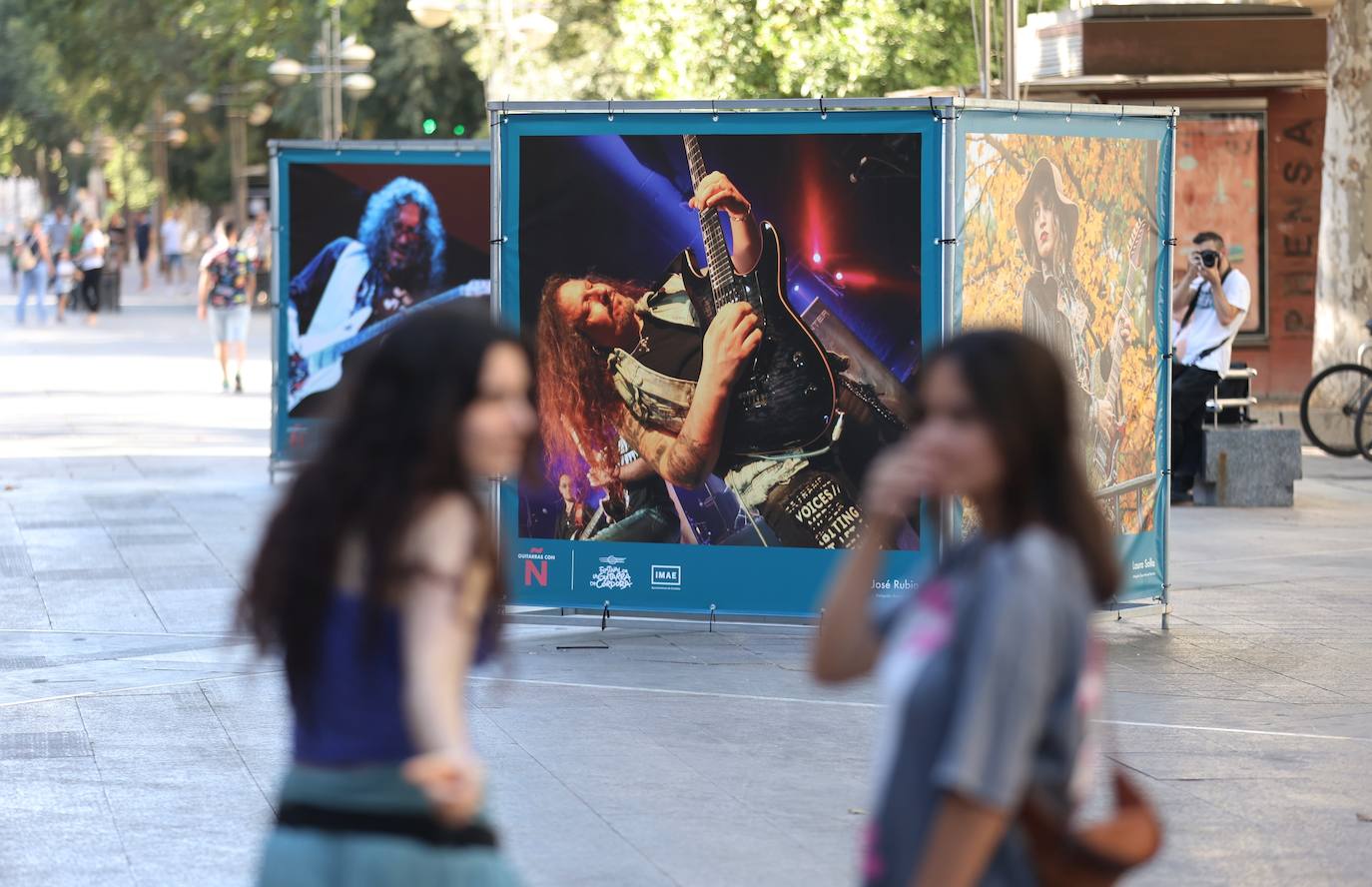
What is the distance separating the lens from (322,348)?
50.8 feet

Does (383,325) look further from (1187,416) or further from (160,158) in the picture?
(160,158)

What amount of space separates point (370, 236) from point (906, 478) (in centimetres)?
1255

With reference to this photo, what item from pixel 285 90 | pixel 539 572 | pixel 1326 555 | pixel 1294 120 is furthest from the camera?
pixel 285 90

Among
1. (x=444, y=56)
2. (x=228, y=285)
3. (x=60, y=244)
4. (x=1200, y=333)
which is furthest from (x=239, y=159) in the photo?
(x=1200, y=333)

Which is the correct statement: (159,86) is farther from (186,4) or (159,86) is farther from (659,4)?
(659,4)

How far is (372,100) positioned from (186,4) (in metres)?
4.38

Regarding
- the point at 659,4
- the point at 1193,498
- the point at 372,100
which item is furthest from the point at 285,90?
the point at 1193,498

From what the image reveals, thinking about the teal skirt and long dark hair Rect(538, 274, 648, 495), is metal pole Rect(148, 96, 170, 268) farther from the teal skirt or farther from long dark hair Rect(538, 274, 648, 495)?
the teal skirt

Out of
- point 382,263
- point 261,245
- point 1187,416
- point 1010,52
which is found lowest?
point 1187,416

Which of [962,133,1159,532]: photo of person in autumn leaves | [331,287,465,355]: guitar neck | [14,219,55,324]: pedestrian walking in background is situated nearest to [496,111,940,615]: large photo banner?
[962,133,1159,532]: photo of person in autumn leaves

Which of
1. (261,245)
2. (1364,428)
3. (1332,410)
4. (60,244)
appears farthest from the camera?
(261,245)

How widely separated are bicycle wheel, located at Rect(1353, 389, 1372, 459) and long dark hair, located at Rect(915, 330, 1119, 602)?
15.2 metres

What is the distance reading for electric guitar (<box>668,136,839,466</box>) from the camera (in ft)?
30.8

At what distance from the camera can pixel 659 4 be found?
31.0 metres
